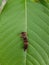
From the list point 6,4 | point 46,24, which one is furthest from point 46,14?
point 6,4

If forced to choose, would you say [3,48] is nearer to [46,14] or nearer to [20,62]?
[20,62]

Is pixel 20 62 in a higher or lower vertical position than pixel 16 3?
lower

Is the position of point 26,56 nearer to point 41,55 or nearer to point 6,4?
point 41,55

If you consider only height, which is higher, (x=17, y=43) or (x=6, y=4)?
(x=6, y=4)

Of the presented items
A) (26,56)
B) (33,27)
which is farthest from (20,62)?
(33,27)

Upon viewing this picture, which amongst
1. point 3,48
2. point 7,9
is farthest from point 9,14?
point 3,48
